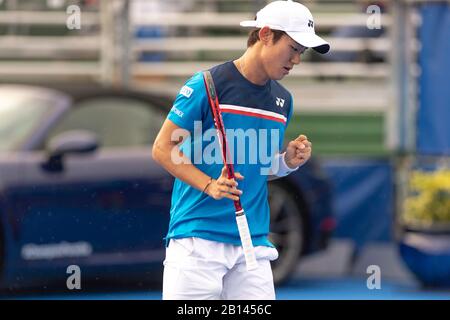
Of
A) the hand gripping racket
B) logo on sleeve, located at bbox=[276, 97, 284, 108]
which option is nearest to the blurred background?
logo on sleeve, located at bbox=[276, 97, 284, 108]

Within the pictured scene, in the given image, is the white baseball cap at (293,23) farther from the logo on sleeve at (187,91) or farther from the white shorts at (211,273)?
the white shorts at (211,273)

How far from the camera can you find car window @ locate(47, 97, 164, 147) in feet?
33.0

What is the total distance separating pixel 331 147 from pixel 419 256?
2219 mm

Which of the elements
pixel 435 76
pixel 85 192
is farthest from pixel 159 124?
pixel 435 76

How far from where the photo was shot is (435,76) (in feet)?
39.7

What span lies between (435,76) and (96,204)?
389 cm

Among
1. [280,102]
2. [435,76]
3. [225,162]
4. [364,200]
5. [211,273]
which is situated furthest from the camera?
[435,76]

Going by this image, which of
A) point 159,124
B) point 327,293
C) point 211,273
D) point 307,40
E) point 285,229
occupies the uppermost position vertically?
point 159,124

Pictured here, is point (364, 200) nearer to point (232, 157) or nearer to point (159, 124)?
point (159, 124)

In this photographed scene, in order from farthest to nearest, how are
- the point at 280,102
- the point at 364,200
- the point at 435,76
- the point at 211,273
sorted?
the point at 435,76 < the point at 364,200 < the point at 280,102 < the point at 211,273

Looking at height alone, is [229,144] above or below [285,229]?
above
